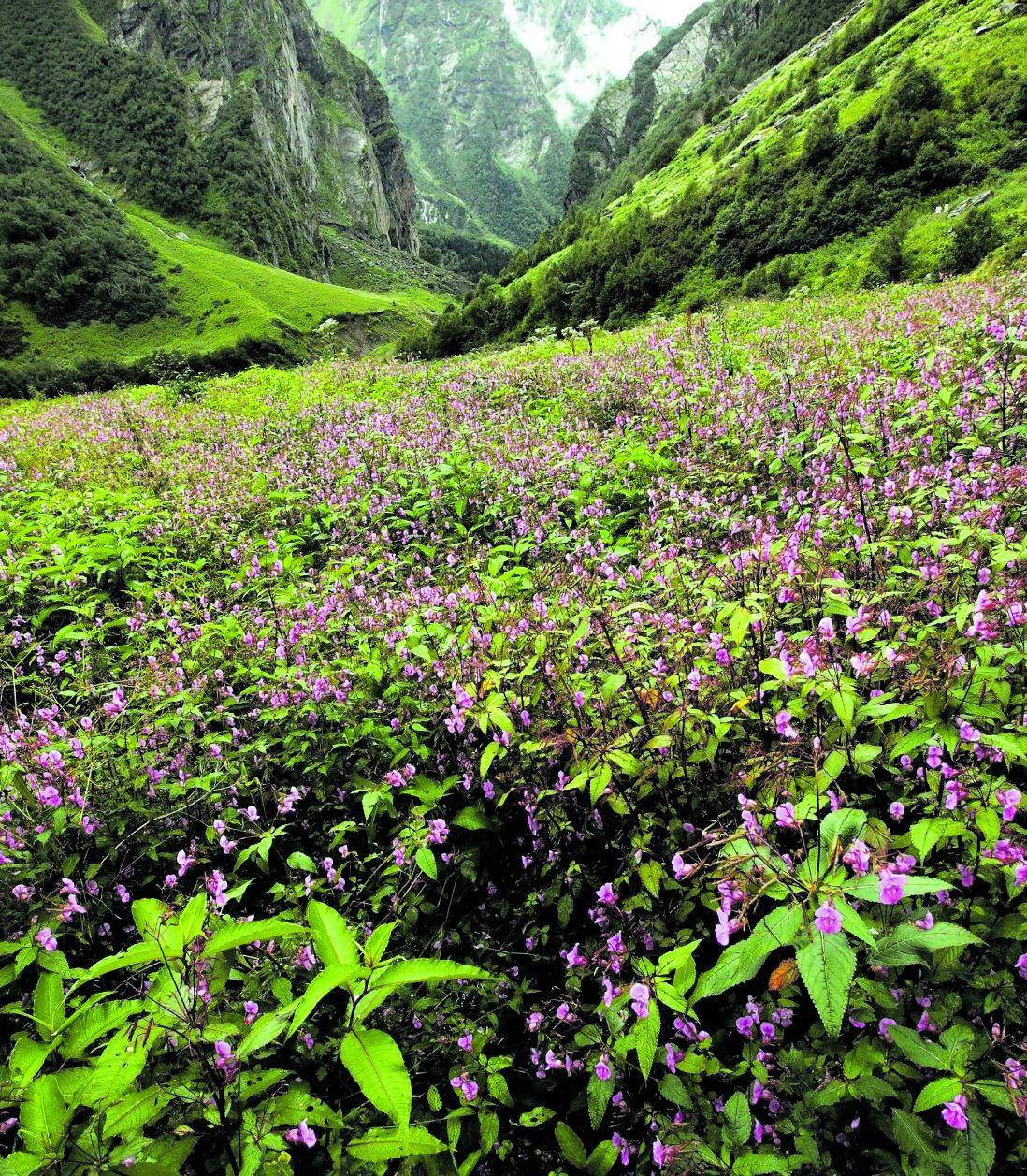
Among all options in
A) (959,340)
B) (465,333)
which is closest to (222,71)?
(465,333)

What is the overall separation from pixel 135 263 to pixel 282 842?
83.3 metres

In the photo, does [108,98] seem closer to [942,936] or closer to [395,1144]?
[395,1144]

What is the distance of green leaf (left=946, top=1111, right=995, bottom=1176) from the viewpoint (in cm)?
172

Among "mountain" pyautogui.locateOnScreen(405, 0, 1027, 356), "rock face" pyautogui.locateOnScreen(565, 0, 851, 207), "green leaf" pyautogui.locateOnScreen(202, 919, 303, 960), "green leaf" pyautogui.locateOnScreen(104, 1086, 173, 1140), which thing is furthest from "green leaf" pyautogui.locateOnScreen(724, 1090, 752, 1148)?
"rock face" pyautogui.locateOnScreen(565, 0, 851, 207)

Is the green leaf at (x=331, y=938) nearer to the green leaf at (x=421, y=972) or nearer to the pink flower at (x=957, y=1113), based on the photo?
the green leaf at (x=421, y=972)

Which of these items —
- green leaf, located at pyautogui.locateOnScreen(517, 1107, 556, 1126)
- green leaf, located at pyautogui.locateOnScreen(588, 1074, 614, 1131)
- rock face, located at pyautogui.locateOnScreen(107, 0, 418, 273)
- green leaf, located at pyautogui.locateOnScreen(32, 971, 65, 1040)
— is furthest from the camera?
rock face, located at pyautogui.locateOnScreen(107, 0, 418, 273)

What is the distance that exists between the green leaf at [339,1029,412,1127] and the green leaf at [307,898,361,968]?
0.60 ft

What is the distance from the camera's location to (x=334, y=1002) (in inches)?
112

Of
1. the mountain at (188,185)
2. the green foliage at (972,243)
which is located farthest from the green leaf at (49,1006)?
the mountain at (188,185)

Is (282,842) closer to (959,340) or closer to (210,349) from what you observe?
(959,340)

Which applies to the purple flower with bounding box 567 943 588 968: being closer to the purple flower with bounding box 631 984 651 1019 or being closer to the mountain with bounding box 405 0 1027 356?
the purple flower with bounding box 631 984 651 1019

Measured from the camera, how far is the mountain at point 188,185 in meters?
60.7

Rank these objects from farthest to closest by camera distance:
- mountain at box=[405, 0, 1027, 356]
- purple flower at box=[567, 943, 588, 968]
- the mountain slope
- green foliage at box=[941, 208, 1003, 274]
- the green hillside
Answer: the mountain slope, the green hillside, mountain at box=[405, 0, 1027, 356], green foliage at box=[941, 208, 1003, 274], purple flower at box=[567, 943, 588, 968]

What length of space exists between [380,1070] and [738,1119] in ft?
4.49
